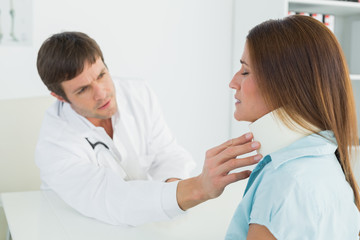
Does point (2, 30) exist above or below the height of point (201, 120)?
above

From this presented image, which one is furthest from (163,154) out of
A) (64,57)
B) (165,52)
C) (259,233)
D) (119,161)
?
(165,52)

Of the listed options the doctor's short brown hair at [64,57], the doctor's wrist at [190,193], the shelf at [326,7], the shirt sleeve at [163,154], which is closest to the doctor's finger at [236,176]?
the doctor's wrist at [190,193]

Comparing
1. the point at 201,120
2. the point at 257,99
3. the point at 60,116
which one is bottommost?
the point at 201,120

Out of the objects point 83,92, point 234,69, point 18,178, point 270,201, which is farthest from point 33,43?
point 270,201

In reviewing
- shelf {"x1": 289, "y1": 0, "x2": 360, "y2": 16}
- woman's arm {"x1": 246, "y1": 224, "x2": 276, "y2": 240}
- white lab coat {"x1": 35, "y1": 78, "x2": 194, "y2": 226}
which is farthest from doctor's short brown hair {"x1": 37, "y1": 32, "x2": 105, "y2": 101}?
shelf {"x1": 289, "y1": 0, "x2": 360, "y2": 16}

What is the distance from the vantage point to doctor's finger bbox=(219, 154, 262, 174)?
1.02 metres

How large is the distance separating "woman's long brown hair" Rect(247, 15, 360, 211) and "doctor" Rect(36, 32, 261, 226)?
206mm

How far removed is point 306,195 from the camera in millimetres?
827

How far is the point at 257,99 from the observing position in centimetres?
100

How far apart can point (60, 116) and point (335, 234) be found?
1.21 metres

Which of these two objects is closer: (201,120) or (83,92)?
(83,92)

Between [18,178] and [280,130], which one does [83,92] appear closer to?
[18,178]

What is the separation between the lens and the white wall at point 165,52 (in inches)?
107

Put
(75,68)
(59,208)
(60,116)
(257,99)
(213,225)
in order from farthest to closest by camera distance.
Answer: (60,116), (75,68), (59,208), (213,225), (257,99)
